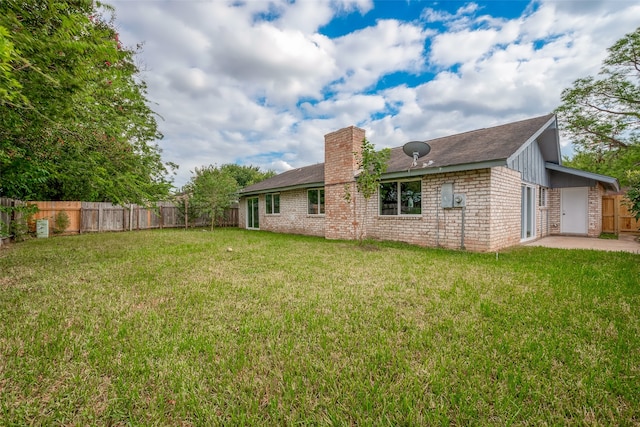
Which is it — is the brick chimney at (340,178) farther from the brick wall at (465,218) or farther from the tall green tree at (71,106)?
the tall green tree at (71,106)

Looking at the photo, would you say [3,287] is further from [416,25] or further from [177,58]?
[416,25]

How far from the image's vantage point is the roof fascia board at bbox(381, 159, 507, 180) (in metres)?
6.97

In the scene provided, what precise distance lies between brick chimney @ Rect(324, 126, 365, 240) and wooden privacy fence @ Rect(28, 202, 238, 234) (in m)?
7.29

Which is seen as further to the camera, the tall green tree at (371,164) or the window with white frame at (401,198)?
the window with white frame at (401,198)

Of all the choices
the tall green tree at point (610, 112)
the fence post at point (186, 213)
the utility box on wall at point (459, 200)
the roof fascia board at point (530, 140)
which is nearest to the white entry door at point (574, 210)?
the roof fascia board at point (530, 140)

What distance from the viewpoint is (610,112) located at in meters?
16.9

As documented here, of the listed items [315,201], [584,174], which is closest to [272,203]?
[315,201]

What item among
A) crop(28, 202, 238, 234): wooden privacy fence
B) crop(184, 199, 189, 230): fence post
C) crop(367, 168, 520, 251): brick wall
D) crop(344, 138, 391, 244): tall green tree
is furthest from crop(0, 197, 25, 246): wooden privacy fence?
crop(367, 168, 520, 251): brick wall

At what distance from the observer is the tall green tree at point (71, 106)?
2.73 m

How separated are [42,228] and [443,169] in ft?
55.1

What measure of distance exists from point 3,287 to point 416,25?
1251cm

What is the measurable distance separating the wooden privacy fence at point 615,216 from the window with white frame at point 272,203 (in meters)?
16.4

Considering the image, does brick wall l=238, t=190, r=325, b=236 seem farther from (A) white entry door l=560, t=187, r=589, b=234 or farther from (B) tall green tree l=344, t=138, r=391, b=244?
(A) white entry door l=560, t=187, r=589, b=234

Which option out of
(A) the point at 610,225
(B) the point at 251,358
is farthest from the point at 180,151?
(A) the point at 610,225
